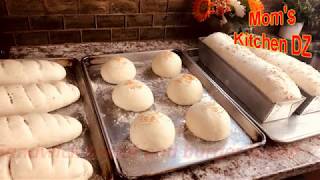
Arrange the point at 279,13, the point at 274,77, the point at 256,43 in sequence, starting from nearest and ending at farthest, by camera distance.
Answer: the point at 274,77 → the point at 256,43 → the point at 279,13

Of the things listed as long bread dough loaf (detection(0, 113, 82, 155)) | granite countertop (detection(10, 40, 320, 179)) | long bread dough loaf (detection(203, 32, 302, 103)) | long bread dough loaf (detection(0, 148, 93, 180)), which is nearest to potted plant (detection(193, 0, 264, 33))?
long bread dough loaf (detection(203, 32, 302, 103))

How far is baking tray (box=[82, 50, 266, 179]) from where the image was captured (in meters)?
1.01

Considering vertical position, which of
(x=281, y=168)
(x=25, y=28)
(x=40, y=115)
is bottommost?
(x=281, y=168)

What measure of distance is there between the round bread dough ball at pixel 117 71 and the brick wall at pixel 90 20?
32 centimetres

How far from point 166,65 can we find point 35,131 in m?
0.70

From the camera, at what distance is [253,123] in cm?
118

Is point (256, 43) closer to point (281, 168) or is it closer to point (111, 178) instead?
point (281, 168)

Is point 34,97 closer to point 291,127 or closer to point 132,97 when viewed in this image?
point 132,97

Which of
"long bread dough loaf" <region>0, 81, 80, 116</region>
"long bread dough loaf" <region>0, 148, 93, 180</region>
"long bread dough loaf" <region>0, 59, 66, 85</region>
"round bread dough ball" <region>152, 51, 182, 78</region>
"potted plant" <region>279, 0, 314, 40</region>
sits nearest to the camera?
"long bread dough loaf" <region>0, 148, 93, 180</region>

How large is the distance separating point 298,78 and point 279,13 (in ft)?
2.66

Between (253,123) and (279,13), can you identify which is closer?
(253,123)

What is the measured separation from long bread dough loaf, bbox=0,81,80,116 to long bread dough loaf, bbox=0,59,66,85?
0.07m

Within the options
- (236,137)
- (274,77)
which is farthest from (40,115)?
(274,77)

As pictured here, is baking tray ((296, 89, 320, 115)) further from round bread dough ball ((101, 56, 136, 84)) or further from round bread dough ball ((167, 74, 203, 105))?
round bread dough ball ((101, 56, 136, 84))
